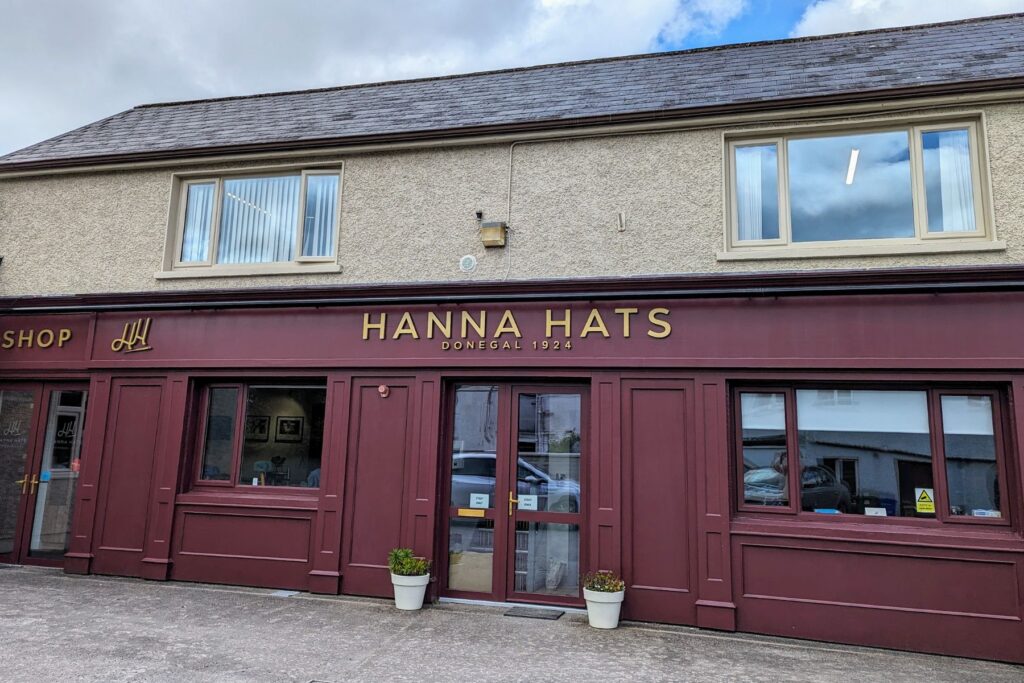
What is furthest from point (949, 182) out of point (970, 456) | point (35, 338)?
point (35, 338)

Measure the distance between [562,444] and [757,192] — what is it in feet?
11.0

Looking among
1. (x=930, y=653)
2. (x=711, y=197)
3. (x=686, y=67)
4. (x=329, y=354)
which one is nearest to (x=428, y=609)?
(x=329, y=354)

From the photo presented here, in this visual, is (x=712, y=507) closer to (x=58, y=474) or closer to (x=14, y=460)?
(x=58, y=474)

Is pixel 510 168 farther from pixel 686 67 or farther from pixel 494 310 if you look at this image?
pixel 686 67

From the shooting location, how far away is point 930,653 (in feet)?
19.2

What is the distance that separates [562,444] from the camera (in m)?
7.22

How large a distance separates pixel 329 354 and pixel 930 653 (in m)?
6.50

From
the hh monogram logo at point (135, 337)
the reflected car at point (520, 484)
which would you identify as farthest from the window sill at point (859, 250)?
the hh monogram logo at point (135, 337)

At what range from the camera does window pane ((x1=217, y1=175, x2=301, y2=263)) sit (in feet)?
27.3

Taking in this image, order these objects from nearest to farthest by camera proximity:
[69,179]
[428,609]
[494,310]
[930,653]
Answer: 1. [930,653]
2. [428,609]
3. [494,310]
4. [69,179]

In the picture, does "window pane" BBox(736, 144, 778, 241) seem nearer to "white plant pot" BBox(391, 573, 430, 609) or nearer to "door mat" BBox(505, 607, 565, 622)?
"door mat" BBox(505, 607, 565, 622)

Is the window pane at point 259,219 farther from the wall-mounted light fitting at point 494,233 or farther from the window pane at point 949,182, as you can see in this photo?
the window pane at point 949,182

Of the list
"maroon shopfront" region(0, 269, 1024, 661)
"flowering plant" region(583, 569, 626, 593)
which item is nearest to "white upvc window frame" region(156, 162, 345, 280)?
"maroon shopfront" region(0, 269, 1024, 661)

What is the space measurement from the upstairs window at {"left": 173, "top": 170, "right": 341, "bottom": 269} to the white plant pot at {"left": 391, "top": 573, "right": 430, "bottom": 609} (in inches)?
146
